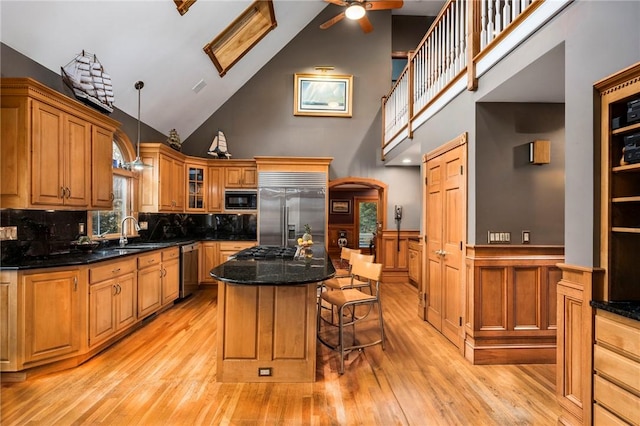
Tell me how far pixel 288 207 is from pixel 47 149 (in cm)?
345

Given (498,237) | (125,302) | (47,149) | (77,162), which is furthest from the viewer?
(125,302)

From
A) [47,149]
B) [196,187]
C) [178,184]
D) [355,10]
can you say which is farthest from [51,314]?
[355,10]

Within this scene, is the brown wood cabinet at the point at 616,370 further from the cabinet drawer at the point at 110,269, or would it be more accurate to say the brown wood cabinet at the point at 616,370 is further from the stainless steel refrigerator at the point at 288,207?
the stainless steel refrigerator at the point at 288,207

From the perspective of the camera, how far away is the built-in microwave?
5.95 m

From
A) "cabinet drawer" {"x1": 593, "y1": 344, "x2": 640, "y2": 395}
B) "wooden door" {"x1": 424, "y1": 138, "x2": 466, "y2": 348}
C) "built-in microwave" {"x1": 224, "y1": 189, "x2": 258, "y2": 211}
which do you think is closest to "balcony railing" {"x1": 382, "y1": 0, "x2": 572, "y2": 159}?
"wooden door" {"x1": 424, "y1": 138, "x2": 466, "y2": 348}

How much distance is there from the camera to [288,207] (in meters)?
5.63

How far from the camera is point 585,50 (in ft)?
5.95

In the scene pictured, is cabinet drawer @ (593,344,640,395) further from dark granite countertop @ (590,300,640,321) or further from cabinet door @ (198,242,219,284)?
cabinet door @ (198,242,219,284)

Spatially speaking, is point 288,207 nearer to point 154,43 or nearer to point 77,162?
point 154,43

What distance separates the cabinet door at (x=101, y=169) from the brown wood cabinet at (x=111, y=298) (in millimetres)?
714

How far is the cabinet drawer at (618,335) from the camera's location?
1.48 metres

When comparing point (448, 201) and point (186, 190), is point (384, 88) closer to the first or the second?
point (448, 201)

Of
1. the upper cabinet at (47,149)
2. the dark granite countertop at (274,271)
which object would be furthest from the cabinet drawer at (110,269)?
the dark granite countertop at (274,271)

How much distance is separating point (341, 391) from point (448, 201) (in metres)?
2.22
